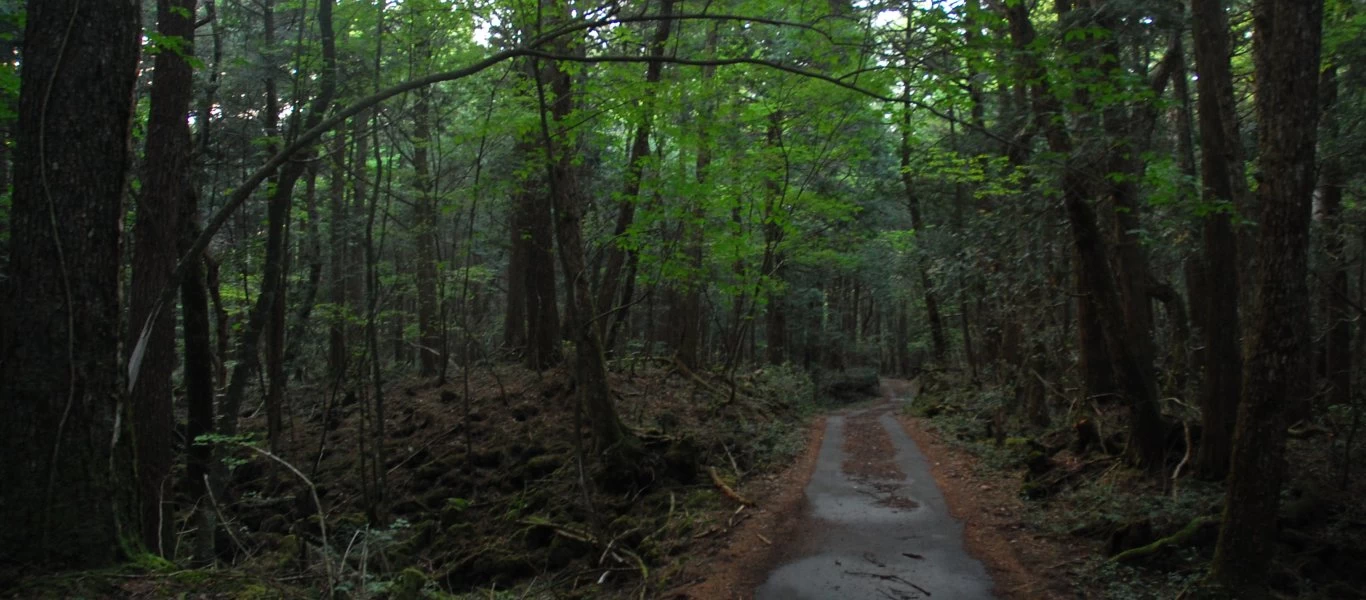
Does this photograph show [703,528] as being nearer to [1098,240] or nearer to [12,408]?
[1098,240]

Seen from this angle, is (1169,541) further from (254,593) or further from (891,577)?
(254,593)

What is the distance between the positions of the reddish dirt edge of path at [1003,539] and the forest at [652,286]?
0.07 metres

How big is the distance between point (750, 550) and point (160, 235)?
767 centimetres

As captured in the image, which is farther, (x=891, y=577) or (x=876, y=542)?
(x=876, y=542)

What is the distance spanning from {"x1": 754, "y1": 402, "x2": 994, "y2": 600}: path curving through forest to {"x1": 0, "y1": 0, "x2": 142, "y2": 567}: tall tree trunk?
5.60 metres

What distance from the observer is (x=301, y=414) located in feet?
63.3

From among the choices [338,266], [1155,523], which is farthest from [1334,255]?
[338,266]

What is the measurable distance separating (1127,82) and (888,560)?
5472mm

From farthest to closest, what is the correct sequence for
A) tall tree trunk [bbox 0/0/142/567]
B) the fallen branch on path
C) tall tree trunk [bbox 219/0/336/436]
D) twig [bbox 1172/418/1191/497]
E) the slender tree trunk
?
the slender tree trunk
tall tree trunk [bbox 219/0/336/436]
twig [bbox 1172/418/1191/497]
the fallen branch on path
tall tree trunk [bbox 0/0/142/567]

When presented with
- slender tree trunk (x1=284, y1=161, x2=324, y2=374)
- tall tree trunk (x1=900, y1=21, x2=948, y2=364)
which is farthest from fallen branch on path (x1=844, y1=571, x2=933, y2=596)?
slender tree trunk (x1=284, y1=161, x2=324, y2=374)

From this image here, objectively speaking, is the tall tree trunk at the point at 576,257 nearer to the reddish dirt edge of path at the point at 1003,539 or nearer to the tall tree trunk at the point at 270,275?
the tall tree trunk at the point at 270,275

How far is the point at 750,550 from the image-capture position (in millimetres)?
9203

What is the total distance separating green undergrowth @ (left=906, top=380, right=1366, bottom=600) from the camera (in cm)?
719

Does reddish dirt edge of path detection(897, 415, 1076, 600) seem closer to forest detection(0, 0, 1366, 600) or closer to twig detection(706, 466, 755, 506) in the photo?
forest detection(0, 0, 1366, 600)
